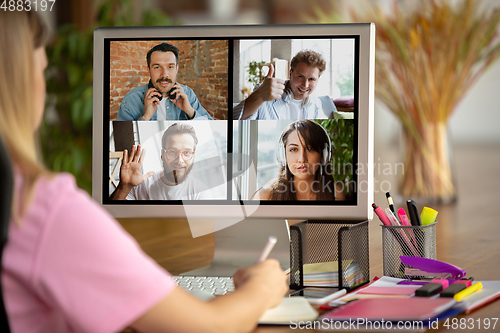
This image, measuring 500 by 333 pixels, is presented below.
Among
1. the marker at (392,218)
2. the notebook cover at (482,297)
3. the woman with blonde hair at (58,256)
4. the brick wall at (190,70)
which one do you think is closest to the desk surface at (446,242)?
the notebook cover at (482,297)

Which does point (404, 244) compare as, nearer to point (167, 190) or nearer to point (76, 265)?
point (167, 190)

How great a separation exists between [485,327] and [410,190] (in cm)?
125

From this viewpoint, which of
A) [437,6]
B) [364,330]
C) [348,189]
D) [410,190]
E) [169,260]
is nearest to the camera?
[364,330]

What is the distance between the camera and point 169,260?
1.02m

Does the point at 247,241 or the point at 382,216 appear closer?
the point at 382,216

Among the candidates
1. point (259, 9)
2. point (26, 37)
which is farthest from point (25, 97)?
point (259, 9)

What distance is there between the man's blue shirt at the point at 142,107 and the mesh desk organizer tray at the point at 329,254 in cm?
28

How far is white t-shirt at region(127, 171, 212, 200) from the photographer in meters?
0.89

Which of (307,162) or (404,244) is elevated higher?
(307,162)

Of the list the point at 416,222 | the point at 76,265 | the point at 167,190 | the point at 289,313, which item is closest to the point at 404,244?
the point at 416,222

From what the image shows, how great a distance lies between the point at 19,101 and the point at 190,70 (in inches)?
18.7

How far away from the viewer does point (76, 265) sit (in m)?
A: 0.40

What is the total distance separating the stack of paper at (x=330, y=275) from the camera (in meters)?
0.82

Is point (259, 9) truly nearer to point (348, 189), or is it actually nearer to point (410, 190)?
point (410, 190)
